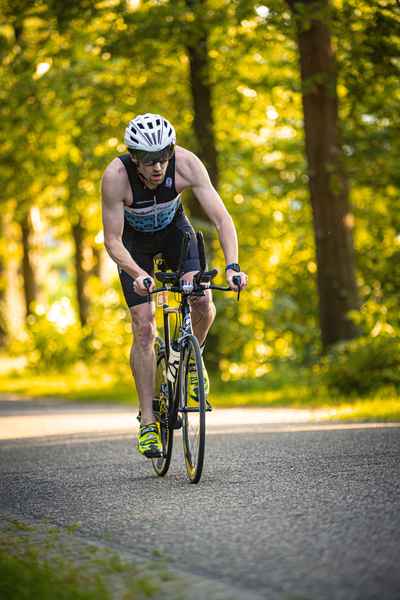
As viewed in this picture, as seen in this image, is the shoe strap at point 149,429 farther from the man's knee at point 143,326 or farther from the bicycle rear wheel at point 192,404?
the man's knee at point 143,326

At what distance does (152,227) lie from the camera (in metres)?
5.40

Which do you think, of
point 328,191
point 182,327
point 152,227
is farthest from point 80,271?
point 182,327

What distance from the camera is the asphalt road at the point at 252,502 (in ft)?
9.35

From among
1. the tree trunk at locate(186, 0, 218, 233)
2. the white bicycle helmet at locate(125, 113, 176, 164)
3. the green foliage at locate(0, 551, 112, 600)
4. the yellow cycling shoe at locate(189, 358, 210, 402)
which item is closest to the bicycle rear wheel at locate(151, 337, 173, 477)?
the yellow cycling shoe at locate(189, 358, 210, 402)

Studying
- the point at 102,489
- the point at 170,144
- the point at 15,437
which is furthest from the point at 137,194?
the point at 15,437

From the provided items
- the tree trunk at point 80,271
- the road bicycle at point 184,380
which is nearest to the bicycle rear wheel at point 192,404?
the road bicycle at point 184,380

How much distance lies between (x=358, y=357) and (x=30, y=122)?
951 cm

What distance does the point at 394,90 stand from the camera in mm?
12977

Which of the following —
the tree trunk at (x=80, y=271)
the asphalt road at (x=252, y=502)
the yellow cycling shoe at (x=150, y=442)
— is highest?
the tree trunk at (x=80, y=271)

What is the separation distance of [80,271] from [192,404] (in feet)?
61.6

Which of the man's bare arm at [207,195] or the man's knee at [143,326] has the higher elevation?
the man's bare arm at [207,195]

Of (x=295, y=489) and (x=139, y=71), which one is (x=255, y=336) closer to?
(x=139, y=71)

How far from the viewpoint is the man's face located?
16.7 ft

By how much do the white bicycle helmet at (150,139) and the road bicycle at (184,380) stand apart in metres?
0.60
